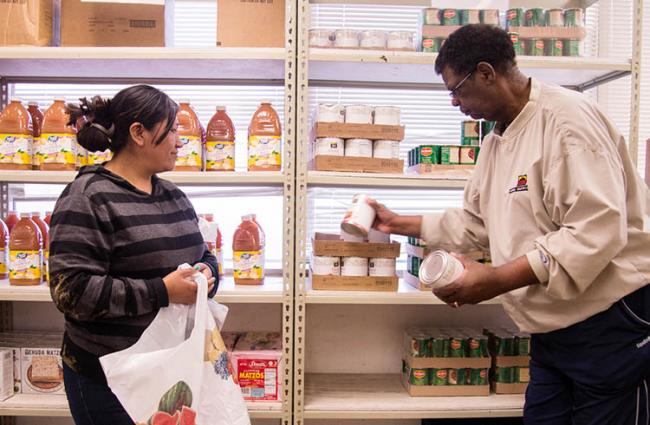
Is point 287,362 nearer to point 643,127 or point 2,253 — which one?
point 2,253

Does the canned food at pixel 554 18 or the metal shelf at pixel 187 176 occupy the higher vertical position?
the canned food at pixel 554 18

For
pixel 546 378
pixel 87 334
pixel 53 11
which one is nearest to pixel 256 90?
pixel 53 11

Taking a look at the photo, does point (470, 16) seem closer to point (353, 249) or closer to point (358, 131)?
point (358, 131)

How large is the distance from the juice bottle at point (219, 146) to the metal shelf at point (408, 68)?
0.45 meters

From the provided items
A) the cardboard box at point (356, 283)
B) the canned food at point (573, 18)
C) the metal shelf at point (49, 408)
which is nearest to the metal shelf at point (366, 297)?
the cardboard box at point (356, 283)

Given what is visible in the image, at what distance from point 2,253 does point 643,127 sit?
322 centimetres

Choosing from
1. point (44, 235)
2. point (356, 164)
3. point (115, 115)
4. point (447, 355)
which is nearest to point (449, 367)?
point (447, 355)

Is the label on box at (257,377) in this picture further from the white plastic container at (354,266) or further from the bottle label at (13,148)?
the bottle label at (13,148)

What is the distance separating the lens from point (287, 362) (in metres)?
1.97

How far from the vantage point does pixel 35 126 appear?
2.03 metres

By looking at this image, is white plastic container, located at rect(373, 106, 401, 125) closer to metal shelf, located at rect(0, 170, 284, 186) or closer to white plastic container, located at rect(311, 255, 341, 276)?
metal shelf, located at rect(0, 170, 284, 186)

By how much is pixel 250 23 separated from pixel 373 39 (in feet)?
1.63

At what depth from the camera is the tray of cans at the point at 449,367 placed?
82.4 inches

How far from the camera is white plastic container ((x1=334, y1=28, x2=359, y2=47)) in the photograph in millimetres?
1969
